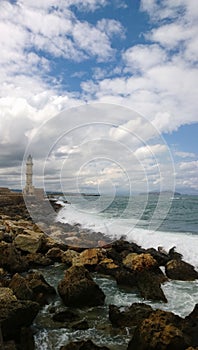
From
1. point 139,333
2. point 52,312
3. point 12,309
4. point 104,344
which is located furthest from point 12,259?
point 139,333

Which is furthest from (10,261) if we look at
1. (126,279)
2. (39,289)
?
(126,279)

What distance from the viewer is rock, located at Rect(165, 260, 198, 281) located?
1091 cm

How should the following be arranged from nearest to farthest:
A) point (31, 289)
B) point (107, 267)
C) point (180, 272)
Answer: point (31, 289) < point (180, 272) < point (107, 267)

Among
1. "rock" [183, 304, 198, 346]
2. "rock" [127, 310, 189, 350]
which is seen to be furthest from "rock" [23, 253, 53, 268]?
"rock" [127, 310, 189, 350]

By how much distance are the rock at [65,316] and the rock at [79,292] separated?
23.2 inches

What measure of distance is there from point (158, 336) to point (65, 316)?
2719 millimetres

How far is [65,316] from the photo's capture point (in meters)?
7.30

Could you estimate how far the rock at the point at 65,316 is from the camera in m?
7.20

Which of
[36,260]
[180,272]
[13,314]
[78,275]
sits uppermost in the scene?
[78,275]

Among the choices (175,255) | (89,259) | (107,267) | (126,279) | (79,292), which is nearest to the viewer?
(79,292)

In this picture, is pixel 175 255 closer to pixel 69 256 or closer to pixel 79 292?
pixel 69 256

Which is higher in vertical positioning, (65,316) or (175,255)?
(175,255)

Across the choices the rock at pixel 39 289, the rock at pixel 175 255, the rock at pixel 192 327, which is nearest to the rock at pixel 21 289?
the rock at pixel 39 289

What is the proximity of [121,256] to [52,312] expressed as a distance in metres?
5.87
